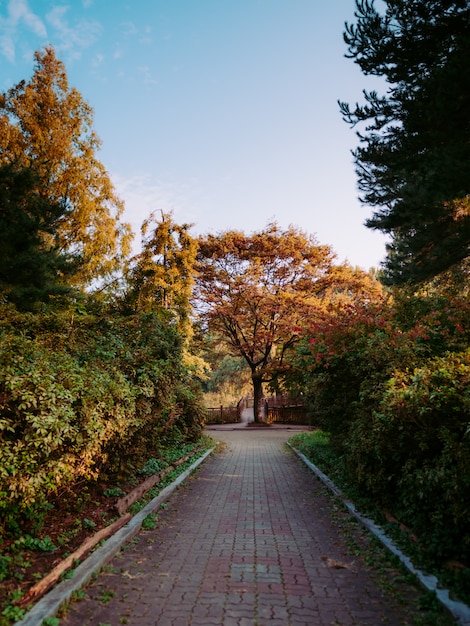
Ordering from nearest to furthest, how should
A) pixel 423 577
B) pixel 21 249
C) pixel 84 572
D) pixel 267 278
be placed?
pixel 423 577 < pixel 84 572 < pixel 21 249 < pixel 267 278

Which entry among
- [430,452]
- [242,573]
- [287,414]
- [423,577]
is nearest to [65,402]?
[242,573]

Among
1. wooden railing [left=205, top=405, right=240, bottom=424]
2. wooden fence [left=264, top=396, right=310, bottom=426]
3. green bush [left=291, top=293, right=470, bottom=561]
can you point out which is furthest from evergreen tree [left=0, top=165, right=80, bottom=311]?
wooden fence [left=264, top=396, right=310, bottom=426]

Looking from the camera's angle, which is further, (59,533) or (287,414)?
(287,414)

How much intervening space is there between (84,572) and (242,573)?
1579mm

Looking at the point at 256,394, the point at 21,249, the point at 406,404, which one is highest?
the point at 21,249

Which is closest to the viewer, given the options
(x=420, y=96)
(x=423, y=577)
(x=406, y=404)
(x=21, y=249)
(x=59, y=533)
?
(x=423, y=577)

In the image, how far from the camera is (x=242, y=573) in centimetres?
437

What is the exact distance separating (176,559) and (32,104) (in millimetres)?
18514

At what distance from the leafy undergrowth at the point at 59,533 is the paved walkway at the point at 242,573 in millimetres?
486

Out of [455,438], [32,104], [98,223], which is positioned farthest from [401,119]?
[32,104]

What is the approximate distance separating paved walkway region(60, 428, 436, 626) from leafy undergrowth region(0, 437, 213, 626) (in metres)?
0.49

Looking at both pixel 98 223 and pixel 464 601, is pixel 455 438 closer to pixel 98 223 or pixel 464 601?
pixel 464 601

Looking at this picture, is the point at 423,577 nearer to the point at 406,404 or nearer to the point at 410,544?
the point at 410,544

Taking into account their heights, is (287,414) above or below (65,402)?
below
